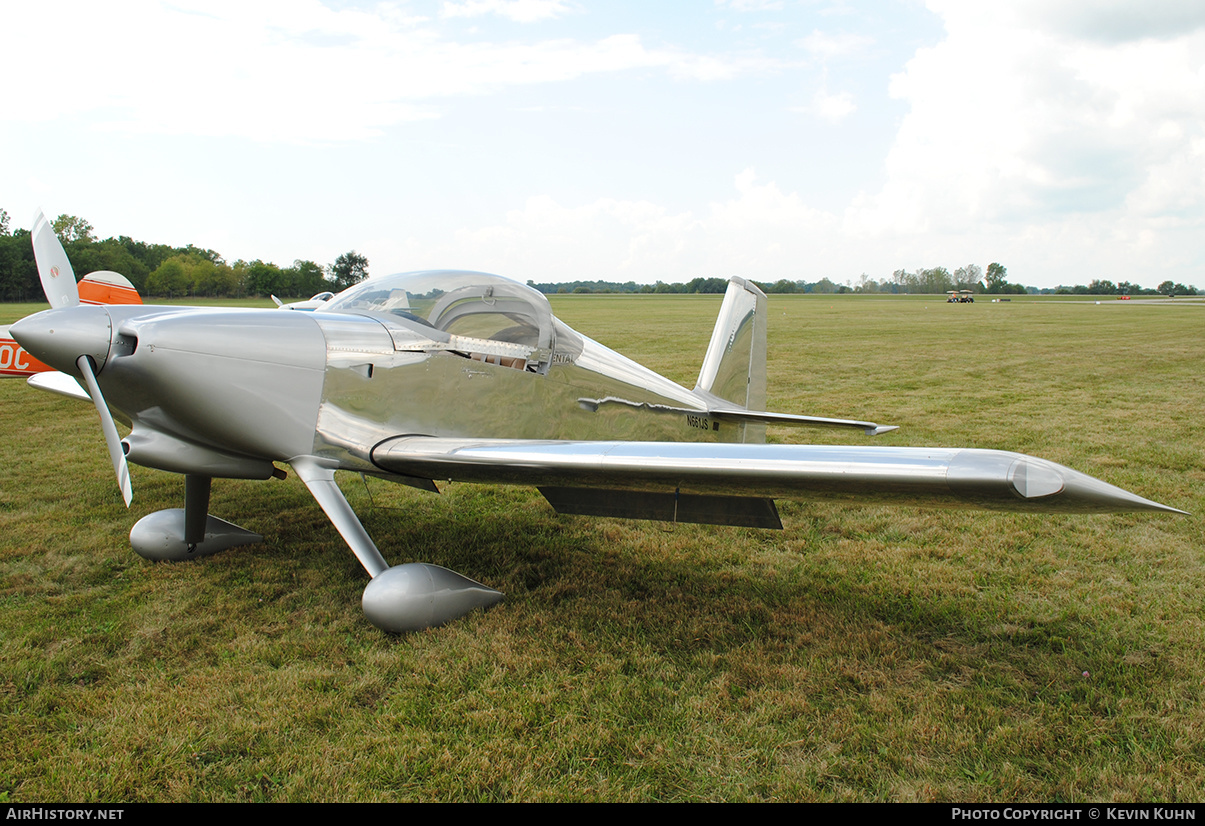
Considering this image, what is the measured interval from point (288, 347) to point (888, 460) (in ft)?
9.17

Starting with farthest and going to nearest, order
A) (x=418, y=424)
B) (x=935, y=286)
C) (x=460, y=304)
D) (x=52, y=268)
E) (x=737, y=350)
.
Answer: (x=935, y=286) → (x=737, y=350) → (x=52, y=268) → (x=460, y=304) → (x=418, y=424)

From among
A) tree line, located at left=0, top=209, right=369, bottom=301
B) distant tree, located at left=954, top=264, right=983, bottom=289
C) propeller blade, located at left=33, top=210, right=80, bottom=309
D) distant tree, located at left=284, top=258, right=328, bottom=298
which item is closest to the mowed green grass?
propeller blade, located at left=33, top=210, right=80, bottom=309

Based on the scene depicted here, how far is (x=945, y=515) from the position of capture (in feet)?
16.6

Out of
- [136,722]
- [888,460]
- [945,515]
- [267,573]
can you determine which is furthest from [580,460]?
[945,515]

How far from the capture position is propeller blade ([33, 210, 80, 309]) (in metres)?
4.18

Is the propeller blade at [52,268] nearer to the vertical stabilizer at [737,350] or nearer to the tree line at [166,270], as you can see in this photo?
the vertical stabilizer at [737,350]

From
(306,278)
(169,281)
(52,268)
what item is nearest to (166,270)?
(169,281)

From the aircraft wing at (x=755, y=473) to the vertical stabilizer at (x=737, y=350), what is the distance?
1.96 m

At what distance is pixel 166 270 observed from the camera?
77.2 meters

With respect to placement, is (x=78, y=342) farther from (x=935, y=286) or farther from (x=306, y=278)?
(x=935, y=286)

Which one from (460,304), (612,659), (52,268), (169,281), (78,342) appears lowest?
(612,659)

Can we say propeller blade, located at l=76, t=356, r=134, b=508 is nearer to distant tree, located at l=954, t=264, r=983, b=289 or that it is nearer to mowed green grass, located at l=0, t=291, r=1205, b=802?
mowed green grass, located at l=0, t=291, r=1205, b=802

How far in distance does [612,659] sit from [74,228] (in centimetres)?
9548
